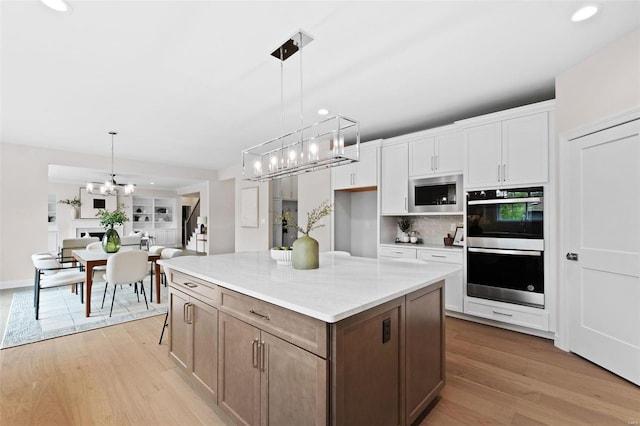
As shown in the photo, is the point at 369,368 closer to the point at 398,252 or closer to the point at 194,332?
the point at 194,332

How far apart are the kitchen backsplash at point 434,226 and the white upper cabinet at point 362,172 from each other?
85 centimetres

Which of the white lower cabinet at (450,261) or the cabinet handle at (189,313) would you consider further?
the white lower cabinet at (450,261)

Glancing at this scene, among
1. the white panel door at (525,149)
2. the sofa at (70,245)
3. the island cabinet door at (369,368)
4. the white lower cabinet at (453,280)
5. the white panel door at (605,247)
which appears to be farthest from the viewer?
the sofa at (70,245)

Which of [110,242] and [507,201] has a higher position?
[507,201]

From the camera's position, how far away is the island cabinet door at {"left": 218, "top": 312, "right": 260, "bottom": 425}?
4.98ft

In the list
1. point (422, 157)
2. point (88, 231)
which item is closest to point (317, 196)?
point (422, 157)

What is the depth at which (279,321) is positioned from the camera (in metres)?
1.39

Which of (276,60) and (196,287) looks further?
(276,60)

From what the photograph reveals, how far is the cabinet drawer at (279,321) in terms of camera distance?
1210 mm

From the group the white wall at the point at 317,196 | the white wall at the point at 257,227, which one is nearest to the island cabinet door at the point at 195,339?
the white wall at the point at 317,196

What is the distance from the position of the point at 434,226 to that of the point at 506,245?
44.8 inches

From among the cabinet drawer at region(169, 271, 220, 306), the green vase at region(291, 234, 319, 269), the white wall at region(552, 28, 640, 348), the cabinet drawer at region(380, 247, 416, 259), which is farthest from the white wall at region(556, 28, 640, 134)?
the cabinet drawer at region(169, 271, 220, 306)

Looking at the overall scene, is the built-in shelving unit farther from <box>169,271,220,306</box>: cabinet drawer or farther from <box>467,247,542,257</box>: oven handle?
<box>467,247,542,257</box>: oven handle

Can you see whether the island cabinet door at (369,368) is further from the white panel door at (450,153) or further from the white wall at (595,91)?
the white panel door at (450,153)
